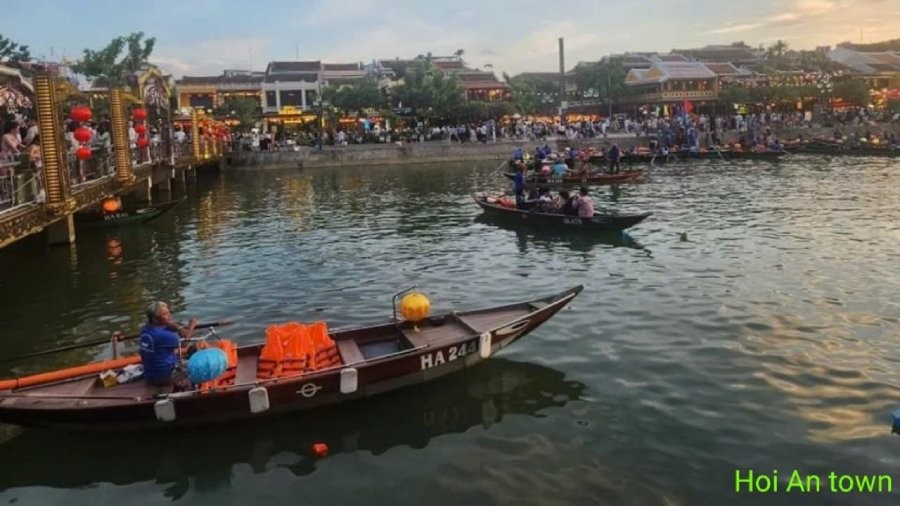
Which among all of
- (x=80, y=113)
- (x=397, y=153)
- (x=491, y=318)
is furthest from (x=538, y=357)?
(x=397, y=153)

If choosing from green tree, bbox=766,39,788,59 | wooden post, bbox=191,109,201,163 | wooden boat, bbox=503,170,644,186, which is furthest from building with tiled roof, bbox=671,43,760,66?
wooden post, bbox=191,109,201,163

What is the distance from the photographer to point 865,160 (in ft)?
151

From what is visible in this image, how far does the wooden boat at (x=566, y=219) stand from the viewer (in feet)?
68.8

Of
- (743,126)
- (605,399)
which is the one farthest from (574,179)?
(743,126)

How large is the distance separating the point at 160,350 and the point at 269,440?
1864mm

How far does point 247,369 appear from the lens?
995cm

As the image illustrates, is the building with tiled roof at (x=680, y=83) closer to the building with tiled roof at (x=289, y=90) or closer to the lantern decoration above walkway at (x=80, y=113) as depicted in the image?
the building with tiled roof at (x=289, y=90)

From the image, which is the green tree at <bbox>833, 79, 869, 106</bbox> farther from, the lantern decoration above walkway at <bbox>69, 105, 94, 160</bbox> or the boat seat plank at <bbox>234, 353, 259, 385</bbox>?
the boat seat plank at <bbox>234, 353, 259, 385</bbox>

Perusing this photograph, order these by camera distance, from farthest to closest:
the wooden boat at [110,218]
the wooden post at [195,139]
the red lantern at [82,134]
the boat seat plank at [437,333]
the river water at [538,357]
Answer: the wooden post at [195,139]
the wooden boat at [110,218]
the red lantern at [82,134]
the boat seat plank at [437,333]
the river water at [538,357]

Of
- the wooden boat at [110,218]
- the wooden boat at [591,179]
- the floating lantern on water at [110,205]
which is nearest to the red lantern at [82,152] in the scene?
the floating lantern on water at [110,205]

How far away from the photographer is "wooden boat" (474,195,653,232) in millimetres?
20984

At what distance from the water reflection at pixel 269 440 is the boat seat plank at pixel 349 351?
0.61 m

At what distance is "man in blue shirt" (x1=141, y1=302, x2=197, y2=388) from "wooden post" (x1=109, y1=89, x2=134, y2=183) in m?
16.9

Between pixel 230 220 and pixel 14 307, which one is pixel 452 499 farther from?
pixel 230 220
